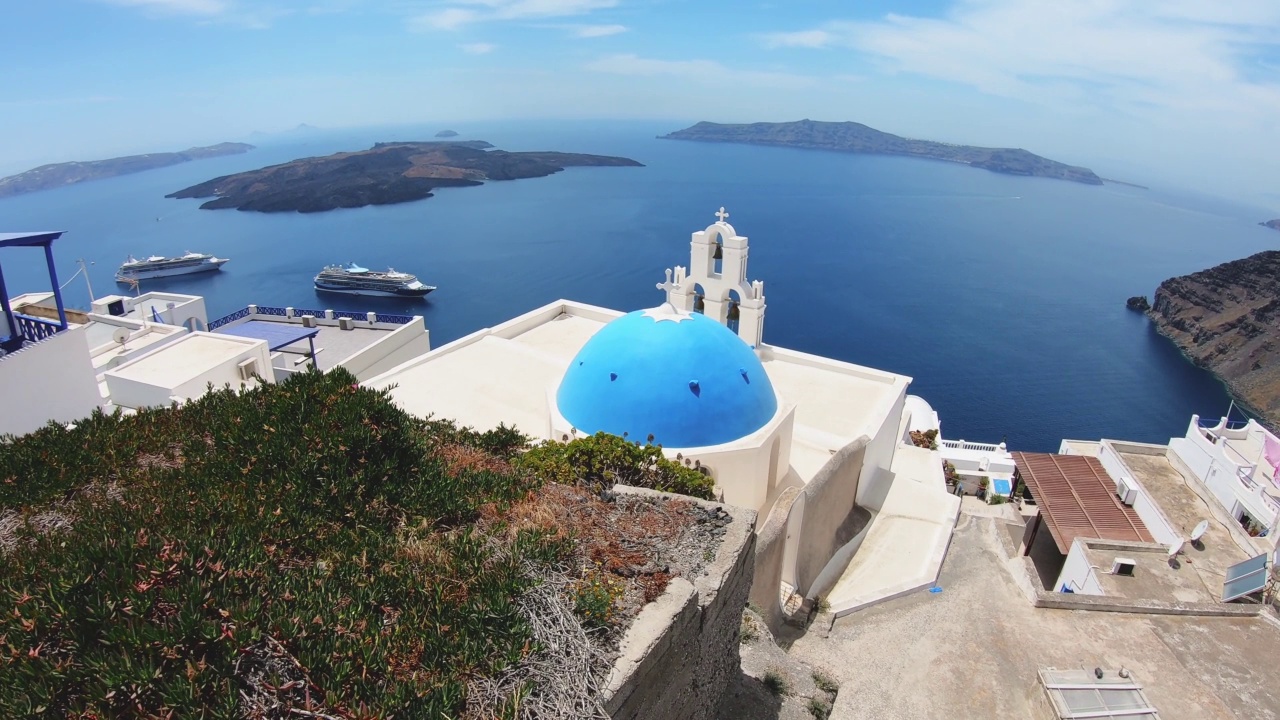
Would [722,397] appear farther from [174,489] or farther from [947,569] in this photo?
[174,489]

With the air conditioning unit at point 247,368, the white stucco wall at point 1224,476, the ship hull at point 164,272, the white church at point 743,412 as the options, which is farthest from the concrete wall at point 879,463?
the ship hull at point 164,272

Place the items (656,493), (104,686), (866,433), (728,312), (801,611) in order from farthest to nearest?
(728,312)
(866,433)
(801,611)
(656,493)
(104,686)

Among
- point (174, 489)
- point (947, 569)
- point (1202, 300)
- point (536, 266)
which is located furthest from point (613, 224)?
point (174, 489)

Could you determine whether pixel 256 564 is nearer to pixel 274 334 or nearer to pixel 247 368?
pixel 247 368

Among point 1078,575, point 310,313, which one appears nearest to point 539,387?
point 1078,575

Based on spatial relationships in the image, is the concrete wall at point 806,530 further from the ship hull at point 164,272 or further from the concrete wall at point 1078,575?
the ship hull at point 164,272

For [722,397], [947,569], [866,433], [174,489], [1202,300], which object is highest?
[174,489]
